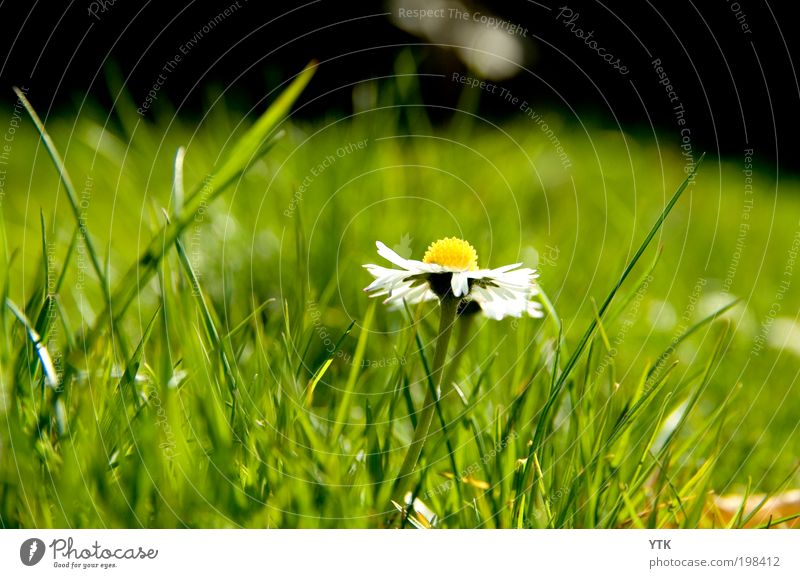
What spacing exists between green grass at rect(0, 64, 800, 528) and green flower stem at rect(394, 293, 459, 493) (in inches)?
0.7

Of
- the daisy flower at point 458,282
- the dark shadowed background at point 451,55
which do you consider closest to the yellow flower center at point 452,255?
the daisy flower at point 458,282

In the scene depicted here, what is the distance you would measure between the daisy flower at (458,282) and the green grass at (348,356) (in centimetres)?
3

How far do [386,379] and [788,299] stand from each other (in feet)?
2.35

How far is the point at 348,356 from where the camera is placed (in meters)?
0.62

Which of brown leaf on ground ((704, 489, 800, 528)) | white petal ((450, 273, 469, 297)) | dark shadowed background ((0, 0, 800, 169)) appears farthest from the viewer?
dark shadowed background ((0, 0, 800, 169))

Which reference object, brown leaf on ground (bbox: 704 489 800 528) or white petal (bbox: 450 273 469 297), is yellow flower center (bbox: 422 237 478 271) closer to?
white petal (bbox: 450 273 469 297)

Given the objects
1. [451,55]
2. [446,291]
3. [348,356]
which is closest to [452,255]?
[446,291]

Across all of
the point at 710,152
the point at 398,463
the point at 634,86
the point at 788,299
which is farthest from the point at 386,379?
the point at 710,152

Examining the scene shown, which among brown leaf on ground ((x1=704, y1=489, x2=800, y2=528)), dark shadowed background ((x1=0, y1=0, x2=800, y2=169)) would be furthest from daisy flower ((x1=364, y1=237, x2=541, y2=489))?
dark shadowed background ((x1=0, y1=0, x2=800, y2=169))

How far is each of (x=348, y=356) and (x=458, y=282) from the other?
0.23m

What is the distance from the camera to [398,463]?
0.47 m

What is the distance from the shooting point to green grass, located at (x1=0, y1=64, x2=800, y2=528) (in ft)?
1.33

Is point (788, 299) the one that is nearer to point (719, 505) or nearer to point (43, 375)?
point (719, 505)

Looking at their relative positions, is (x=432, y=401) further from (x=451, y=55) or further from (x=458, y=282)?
(x=451, y=55)
